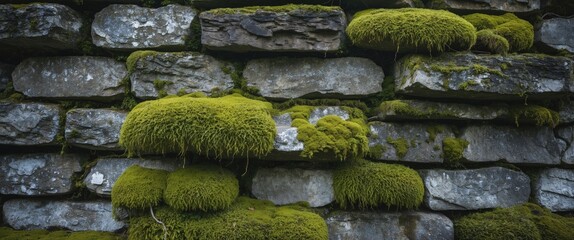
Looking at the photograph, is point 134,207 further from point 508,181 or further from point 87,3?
point 508,181

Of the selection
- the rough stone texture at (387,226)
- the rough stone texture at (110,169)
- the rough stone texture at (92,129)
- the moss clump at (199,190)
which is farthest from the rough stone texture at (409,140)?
the rough stone texture at (92,129)

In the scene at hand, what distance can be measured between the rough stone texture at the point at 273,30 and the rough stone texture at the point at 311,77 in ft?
0.54

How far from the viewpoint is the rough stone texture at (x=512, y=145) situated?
10.6 feet

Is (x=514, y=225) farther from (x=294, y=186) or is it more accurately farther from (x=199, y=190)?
(x=199, y=190)

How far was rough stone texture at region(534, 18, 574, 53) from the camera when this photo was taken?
346cm

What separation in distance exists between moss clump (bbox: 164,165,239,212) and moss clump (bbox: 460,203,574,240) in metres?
2.07

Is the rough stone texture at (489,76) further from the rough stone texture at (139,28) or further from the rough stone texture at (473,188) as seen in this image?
the rough stone texture at (139,28)

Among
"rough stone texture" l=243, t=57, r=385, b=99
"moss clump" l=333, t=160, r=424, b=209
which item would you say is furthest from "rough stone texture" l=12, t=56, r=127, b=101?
"moss clump" l=333, t=160, r=424, b=209

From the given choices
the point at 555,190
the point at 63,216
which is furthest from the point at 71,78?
the point at 555,190

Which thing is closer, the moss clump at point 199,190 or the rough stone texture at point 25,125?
the moss clump at point 199,190

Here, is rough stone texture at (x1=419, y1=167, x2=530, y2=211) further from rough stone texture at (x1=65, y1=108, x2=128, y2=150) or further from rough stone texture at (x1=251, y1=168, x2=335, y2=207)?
rough stone texture at (x1=65, y1=108, x2=128, y2=150)

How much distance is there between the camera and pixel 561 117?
3.39 m

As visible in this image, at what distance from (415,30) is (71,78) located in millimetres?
3170

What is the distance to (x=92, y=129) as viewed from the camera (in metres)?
3.16
